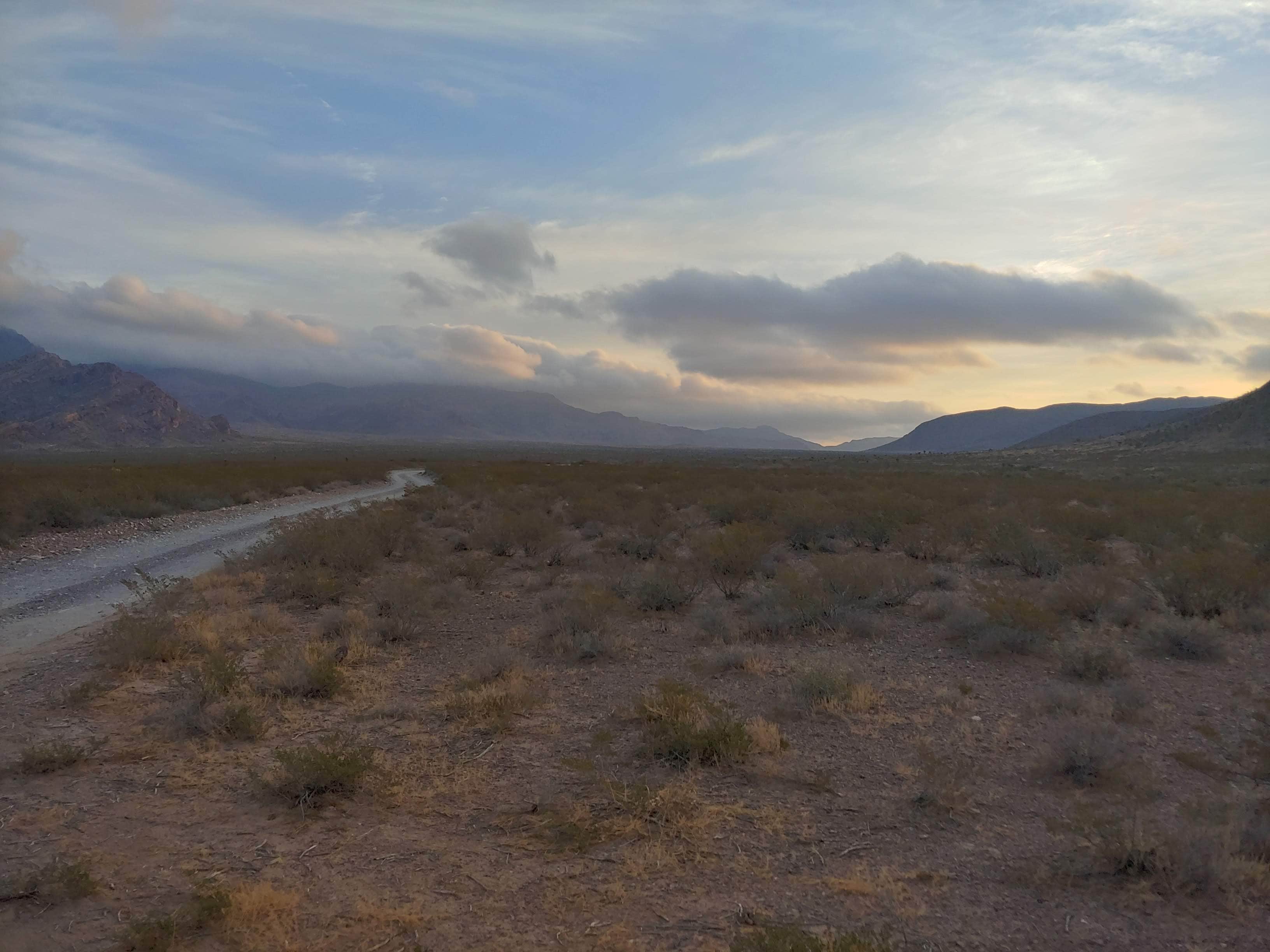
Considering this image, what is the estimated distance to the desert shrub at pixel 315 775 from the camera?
19.5ft

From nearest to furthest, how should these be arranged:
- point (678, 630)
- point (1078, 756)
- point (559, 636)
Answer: point (1078, 756), point (559, 636), point (678, 630)

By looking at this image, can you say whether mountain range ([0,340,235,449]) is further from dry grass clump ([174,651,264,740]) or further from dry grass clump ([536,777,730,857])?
dry grass clump ([536,777,730,857])

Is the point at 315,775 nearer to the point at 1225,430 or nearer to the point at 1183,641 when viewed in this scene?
the point at 1183,641

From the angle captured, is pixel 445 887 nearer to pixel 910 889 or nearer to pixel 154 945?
pixel 154 945

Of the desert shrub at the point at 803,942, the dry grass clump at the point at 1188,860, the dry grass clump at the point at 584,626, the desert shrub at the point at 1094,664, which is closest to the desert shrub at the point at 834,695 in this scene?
the desert shrub at the point at 1094,664

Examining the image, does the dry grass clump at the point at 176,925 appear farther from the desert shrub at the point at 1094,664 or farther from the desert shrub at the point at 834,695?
the desert shrub at the point at 1094,664

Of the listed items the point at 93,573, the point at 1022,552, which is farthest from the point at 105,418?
the point at 1022,552

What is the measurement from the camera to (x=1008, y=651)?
10148mm

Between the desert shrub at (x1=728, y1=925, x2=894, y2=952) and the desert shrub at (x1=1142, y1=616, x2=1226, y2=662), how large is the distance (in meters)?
8.14

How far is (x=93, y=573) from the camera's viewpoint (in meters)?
16.3

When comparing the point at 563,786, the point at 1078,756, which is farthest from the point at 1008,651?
the point at 563,786

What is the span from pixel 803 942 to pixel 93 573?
17.7 meters

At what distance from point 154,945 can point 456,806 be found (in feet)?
7.54

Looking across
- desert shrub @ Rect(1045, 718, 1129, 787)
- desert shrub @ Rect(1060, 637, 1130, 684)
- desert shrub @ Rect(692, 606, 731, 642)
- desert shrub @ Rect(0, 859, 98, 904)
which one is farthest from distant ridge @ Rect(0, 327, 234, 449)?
desert shrub @ Rect(1045, 718, 1129, 787)
